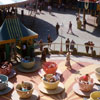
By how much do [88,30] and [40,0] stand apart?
1735 cm

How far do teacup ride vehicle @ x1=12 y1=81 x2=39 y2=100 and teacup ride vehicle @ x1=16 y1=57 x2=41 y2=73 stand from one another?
387cm

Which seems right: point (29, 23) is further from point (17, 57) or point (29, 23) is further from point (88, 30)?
point (17, 57)

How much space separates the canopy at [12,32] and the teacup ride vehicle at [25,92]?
5.96 m

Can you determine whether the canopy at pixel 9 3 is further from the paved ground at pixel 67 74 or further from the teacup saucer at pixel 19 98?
the teacup saucer at pixel 19 98

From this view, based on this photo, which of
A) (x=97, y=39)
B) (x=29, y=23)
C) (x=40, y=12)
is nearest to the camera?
(x=97, y=39)

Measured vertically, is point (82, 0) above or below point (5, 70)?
above

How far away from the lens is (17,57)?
23.9 m

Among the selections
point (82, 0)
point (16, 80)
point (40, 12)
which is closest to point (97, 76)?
point (16, 80)

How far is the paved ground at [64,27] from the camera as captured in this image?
3083cm

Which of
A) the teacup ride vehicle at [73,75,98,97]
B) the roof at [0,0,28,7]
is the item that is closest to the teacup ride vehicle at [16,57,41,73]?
the teacup ride vehicle at [73,75,98,97]

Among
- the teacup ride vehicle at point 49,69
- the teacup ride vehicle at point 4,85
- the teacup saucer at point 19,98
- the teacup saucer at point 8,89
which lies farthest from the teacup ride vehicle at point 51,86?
the teacup ride vehicle at point 4,85

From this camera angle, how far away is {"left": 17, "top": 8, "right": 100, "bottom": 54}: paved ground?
1214 inches

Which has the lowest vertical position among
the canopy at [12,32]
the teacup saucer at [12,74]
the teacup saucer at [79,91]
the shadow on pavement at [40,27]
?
the teacup saucer at [79,91]

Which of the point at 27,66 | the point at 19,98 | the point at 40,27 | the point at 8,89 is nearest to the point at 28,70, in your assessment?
the point at 27,66
